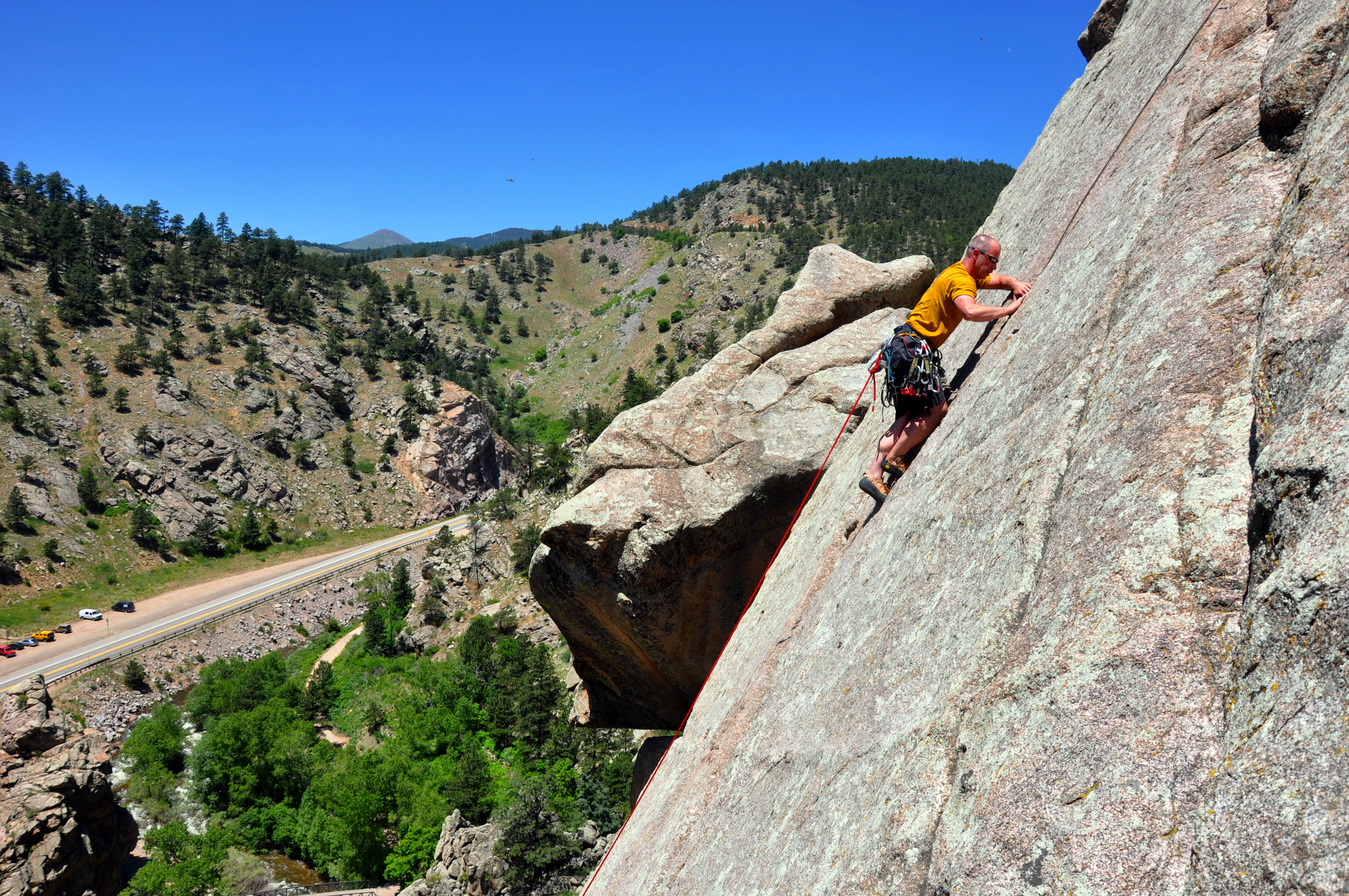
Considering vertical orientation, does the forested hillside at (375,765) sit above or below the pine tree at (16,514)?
below

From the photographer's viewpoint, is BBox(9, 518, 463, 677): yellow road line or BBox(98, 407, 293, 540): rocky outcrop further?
BBox(98, 407, 293, 540): rocky outcrop

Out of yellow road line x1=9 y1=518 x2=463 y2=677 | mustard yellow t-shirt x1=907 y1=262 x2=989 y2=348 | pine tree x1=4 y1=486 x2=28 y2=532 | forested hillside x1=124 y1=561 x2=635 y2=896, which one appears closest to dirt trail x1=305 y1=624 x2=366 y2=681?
forested hillside x1=124 y1=561 x2=635 y2=896

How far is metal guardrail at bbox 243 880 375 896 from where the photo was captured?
43031 millimetres

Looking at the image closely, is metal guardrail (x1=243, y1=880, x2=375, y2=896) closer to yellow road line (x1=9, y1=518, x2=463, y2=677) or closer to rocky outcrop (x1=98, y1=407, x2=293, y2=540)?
yellow road line (x1=9, y1=518, x2=463, y2=677)

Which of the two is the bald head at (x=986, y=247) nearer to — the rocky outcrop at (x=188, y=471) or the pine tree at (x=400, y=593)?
the pine tree at (x=400, y=593)

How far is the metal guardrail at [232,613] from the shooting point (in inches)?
2021

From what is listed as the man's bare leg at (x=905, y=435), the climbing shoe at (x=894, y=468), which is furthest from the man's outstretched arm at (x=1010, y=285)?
the climbing shoe at (x=894, y=468)

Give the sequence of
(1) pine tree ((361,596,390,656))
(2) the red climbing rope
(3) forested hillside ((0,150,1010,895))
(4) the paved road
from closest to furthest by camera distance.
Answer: (2) the red climbing rope < (3) forested hillside ((0,150,1010,895)) < (4) the paved road < (1) pine tree ((361,596,390,656))

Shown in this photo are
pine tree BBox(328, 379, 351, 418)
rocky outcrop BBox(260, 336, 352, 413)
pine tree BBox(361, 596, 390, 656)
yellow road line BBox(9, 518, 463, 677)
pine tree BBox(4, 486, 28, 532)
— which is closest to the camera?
yellow road line BBox(9, 518, 463, 677)

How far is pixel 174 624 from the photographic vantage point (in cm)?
6088

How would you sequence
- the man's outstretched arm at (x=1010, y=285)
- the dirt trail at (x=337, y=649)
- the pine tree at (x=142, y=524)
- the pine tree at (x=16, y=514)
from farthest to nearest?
the pine tree at (x=142, y=524), the dirt trail at (x=337, y=649), the pine tree at (x=16, y=514), the man's outstretched arm at (x=1010, y=285)

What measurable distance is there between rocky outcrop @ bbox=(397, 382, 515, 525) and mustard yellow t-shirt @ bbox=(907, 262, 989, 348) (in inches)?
3736

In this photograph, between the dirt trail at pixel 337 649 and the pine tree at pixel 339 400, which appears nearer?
the dirt trail at pixel 337 649

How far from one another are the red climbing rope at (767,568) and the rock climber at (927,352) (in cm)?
190
